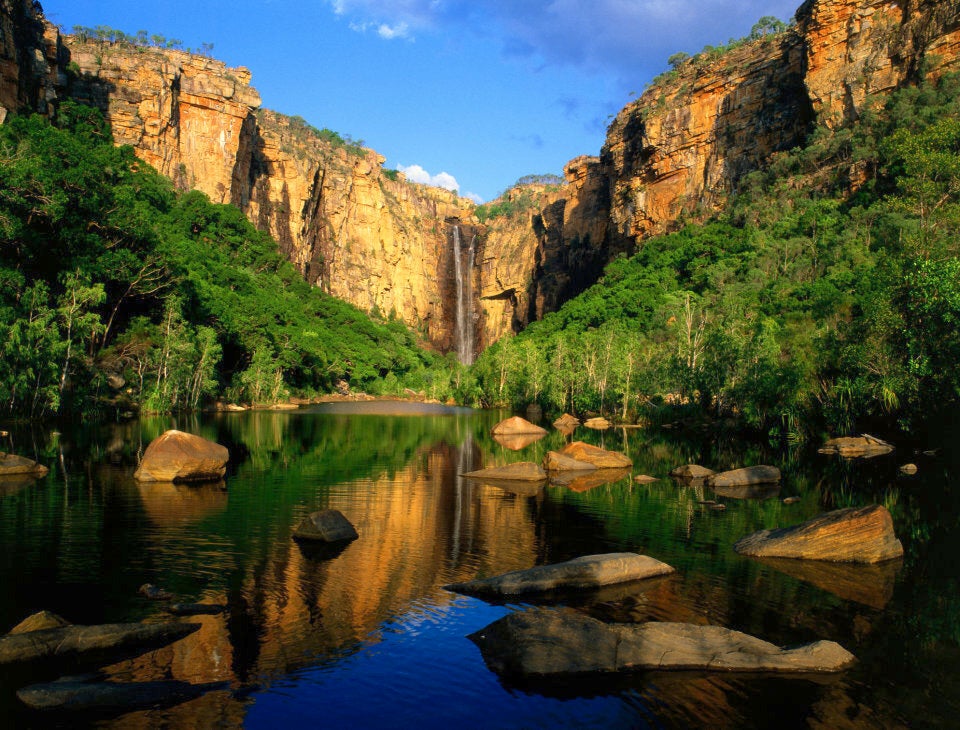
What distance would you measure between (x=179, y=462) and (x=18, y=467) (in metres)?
4.81

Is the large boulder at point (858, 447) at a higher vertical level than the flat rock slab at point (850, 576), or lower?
higher

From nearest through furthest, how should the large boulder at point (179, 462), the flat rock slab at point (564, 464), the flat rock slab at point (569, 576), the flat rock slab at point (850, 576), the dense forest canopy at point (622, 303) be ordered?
the flat rock slab at point (569, 576) → the flat rock slab at point (850, 576) → the large boulder at point (179, 462) → the flat rock slab at point (564, 464) → the dense forest canopy at point (622, 303)

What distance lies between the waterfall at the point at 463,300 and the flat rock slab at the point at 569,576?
114 metres

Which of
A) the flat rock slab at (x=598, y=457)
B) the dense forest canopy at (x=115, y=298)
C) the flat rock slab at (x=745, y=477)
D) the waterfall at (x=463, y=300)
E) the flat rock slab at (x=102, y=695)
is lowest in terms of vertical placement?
the flat rock slab at (x=102, y=695)

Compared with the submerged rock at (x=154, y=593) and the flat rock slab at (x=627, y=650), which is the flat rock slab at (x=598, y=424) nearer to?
the flat rock slab at (x=627, y=650)

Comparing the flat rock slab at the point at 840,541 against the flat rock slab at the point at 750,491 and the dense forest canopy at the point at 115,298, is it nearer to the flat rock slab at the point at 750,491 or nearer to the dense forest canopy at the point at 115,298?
the flat rock slab at the point at 750,491

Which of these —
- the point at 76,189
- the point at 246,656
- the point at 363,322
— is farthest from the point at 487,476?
the point at 363,322

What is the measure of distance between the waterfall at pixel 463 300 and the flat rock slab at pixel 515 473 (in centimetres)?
10227

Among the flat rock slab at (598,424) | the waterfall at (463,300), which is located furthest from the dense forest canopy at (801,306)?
the waterfall at (463,300)

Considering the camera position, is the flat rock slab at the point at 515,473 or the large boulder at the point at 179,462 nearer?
the large boulder at the point at 179,462

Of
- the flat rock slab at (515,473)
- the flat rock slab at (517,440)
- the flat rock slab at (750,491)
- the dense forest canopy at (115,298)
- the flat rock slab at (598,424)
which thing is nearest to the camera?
the flat rock slab at (750,491)

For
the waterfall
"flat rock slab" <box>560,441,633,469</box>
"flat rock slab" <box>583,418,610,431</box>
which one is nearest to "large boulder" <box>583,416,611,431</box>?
"flat rock slab" <box>583,418,610,431</box>

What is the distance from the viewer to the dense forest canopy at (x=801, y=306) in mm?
27812

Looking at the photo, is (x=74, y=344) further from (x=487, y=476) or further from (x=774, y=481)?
(x=774, y=481)
